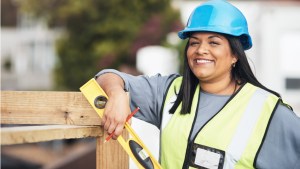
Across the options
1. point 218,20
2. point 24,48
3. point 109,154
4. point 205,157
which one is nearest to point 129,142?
point 109,154

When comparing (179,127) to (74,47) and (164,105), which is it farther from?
(74,47)

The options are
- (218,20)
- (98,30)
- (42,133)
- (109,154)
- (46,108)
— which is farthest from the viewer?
(98,30)

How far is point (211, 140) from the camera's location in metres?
2.36

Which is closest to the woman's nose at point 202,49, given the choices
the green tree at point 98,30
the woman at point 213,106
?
the woman at point 213,106

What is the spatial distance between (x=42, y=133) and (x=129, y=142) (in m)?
0.37

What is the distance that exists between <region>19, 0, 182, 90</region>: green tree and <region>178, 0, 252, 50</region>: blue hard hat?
9.88 metres

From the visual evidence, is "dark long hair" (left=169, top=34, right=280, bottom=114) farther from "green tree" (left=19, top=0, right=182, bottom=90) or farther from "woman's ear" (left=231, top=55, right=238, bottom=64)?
"green tree" (left=19, top=0, right=182, bottom=90)

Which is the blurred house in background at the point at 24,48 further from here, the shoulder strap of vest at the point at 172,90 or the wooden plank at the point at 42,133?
the wooden plank at the point at 42,133

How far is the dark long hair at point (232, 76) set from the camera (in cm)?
248

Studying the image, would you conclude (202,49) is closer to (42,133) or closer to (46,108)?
(46,108)

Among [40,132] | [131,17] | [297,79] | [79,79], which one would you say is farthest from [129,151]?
[79,79]

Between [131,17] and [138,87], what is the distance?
14.4 meters

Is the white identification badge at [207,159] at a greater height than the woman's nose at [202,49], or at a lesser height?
lesser

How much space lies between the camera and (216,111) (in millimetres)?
2439
